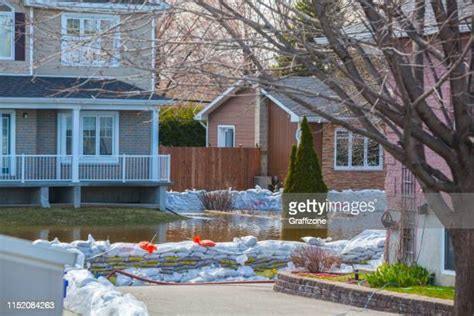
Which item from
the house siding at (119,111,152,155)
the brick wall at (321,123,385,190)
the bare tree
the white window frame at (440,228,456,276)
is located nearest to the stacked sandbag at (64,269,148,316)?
the bare tree

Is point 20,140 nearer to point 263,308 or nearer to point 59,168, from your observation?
point 59,168

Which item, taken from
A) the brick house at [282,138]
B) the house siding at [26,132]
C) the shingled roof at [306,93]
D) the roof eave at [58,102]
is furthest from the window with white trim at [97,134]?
the shingled roof at [306,93]

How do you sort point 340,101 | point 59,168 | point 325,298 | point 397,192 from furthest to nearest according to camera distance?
point 59,168, point 397,192, point 325,298, point 340,101

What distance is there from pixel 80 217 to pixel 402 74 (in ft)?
66.2

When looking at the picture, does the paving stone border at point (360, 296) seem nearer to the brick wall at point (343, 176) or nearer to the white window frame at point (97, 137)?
the white window frame at point (97, 137)

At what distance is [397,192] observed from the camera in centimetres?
1648

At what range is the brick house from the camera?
124ft

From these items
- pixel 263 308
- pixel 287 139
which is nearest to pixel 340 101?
pixel 263 308

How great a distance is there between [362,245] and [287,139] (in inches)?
798

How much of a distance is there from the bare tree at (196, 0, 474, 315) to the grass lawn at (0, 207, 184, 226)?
1825 cm

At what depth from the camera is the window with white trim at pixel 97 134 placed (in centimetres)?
3244
